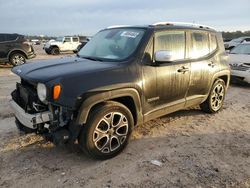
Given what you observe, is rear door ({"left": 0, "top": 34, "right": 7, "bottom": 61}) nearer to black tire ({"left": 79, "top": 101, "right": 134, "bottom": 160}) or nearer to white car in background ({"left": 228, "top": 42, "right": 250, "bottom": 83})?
white car in background ({"left": 228, "top": 42, "right": 250, "bottom": 83})

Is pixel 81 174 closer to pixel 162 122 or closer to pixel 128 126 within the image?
pixel 128 126

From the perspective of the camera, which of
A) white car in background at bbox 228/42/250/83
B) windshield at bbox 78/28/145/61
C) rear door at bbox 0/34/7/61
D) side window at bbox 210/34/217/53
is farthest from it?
rear door at bbox 0/34/7/61

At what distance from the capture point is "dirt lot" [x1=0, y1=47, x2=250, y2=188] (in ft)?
11.5

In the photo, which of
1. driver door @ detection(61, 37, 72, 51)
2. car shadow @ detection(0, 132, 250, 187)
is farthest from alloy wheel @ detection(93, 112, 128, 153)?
driver door @ detection(61, 37, 72, 51)

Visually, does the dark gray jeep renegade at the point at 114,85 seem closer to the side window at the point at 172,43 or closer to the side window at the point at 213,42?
the side window at the point at 172,43

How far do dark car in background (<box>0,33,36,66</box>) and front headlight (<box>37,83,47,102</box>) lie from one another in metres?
11.6

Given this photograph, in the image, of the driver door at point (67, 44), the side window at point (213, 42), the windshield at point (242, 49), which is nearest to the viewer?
the side window at point (213, 42)

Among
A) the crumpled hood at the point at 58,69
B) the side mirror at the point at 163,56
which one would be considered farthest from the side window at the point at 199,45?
the crumpled hood at the point at 58,69

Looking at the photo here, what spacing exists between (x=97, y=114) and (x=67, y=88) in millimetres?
524

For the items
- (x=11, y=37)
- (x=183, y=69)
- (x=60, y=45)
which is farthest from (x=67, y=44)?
(x=183, y=69)

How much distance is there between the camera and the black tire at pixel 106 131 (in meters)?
3.73

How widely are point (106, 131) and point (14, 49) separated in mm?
12098

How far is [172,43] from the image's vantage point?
4887 millimetres

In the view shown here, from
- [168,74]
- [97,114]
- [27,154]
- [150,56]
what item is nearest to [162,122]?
[168,74]
